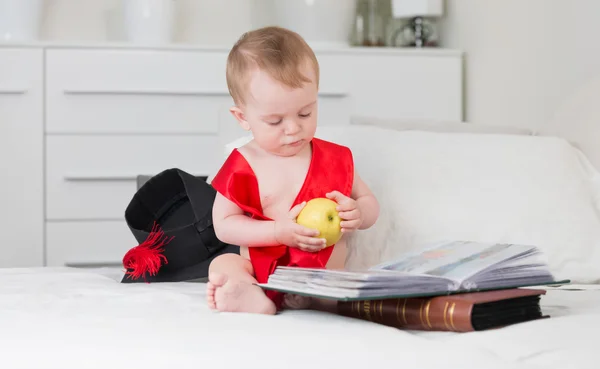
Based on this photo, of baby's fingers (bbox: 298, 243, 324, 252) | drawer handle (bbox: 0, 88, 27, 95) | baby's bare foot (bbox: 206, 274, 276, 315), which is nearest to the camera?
baby's bare foot (bbox: 206, 274, 276, 315)

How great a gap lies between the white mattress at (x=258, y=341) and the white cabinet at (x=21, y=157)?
1.71m

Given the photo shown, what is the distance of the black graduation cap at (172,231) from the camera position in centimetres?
150

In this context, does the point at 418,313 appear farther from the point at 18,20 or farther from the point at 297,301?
the point at 18,20

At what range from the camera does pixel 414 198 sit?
154cm

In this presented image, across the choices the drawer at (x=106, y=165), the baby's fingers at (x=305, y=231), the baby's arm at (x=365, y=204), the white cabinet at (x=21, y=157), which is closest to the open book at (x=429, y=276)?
the baby's fingers at (x=305, y=231)

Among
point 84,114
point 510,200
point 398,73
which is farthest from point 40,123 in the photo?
point 510,200

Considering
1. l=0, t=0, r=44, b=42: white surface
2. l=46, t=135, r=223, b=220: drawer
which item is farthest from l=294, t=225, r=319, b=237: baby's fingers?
l=0, t=0, r=44, b=42: white surface

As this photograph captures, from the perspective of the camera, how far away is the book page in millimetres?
1011

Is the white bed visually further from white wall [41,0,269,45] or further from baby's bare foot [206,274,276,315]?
white wall [41,0,269,45]

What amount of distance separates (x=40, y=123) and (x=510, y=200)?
1.81m

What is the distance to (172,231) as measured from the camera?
4.93 ft

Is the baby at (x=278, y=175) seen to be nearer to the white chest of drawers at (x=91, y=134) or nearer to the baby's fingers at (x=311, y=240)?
the baby's fingers at (x=311, y=240)

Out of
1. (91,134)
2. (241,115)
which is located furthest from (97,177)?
(241,115)

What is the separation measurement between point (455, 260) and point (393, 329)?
0.14 meters
